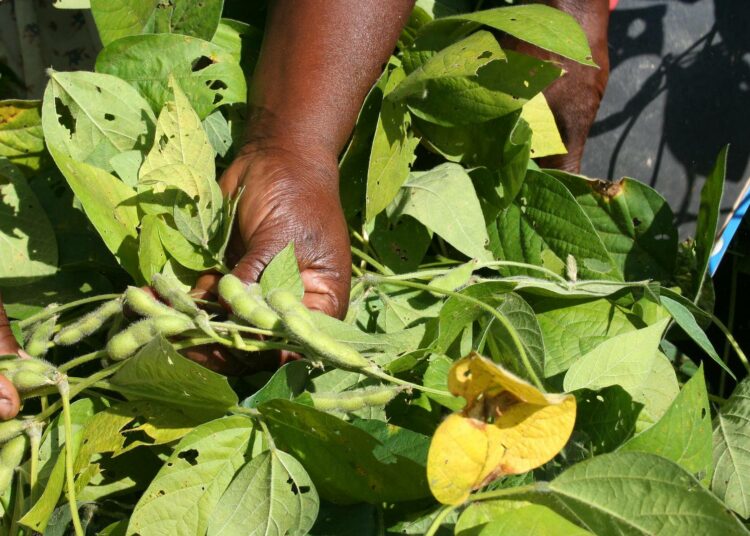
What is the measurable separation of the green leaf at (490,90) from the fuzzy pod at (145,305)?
1.60ft

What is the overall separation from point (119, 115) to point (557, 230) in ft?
2.09

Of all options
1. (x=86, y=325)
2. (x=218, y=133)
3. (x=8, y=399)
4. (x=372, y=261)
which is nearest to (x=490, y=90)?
(x=372, y=261)

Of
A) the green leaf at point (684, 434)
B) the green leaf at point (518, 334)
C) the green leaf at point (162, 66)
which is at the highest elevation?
the green leaf at point (162, 66)

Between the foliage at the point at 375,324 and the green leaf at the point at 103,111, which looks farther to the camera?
the green leaf at the point at 103,111

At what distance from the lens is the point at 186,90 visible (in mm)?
1059

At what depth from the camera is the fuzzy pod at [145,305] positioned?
31.3 inches

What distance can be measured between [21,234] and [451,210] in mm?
587

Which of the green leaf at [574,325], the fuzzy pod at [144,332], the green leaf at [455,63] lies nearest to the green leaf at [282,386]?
the fuzzy pod at [144,332]

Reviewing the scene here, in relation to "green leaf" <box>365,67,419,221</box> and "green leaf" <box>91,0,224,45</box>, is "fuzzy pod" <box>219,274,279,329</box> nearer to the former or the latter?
"green leaf" <box>365,67,419,221</box>

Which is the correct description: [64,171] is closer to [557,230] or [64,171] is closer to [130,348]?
[130,348]

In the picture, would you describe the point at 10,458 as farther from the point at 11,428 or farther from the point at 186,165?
the point at 186,165

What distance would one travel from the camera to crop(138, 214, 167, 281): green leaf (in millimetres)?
882

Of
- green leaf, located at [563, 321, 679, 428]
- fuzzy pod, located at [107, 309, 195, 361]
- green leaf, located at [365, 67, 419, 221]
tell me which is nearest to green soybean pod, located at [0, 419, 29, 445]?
fuzzy pod, located at [107, 309, 195, 361]

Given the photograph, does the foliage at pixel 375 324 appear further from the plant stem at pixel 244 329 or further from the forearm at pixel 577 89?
the forearm at pixel 577 89
